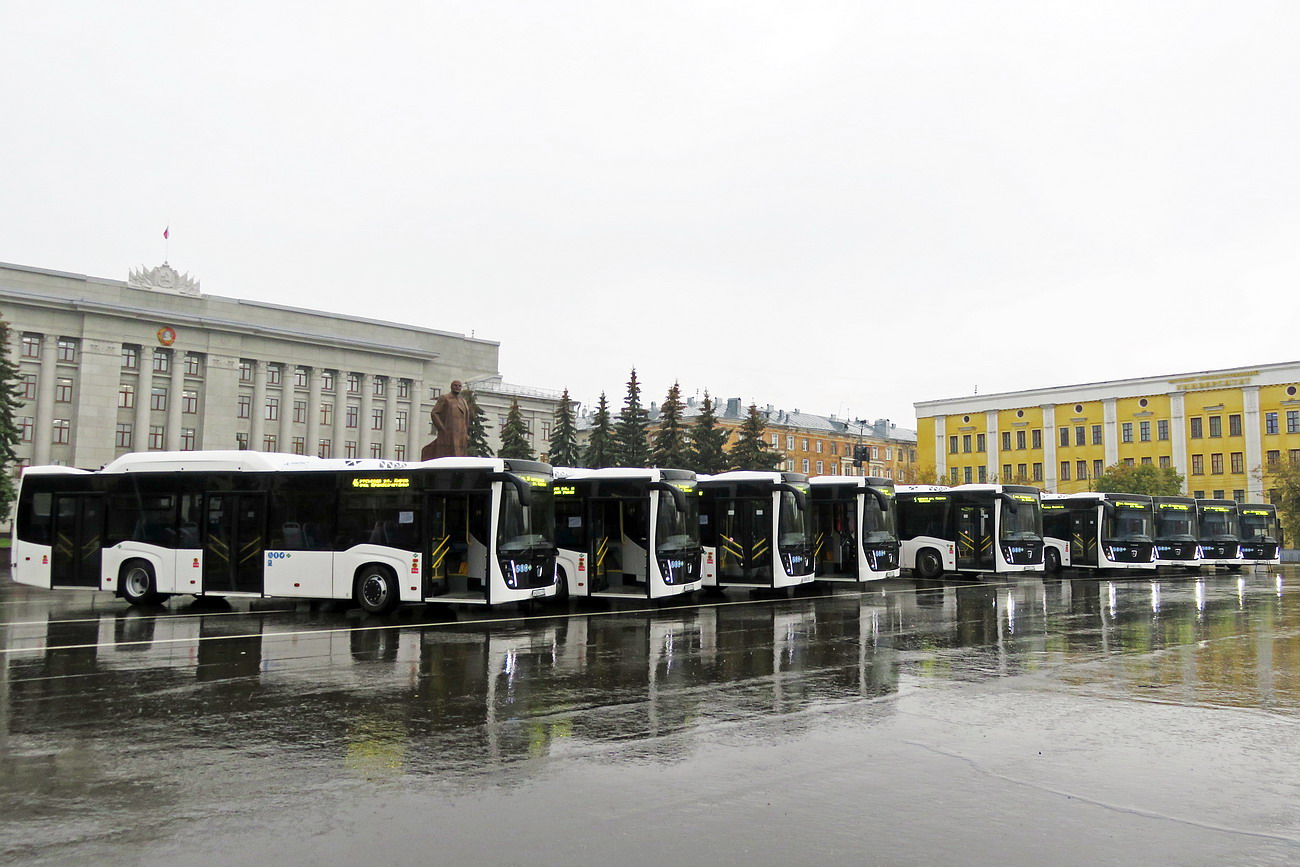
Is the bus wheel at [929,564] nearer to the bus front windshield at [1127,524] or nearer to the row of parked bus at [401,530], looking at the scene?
the row of parked bus at [401,530]

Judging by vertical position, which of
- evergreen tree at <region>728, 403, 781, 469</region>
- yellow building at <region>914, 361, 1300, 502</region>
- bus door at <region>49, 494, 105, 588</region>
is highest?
yellow building at <region>914, 361, 1300, 502</region>

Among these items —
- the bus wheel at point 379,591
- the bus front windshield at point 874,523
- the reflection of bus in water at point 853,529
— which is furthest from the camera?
the bus front windshield at point 874,523

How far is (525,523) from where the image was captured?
58.7 ft

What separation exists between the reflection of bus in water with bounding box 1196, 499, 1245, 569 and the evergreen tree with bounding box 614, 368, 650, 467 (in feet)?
104

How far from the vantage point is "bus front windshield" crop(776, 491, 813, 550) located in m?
22.8

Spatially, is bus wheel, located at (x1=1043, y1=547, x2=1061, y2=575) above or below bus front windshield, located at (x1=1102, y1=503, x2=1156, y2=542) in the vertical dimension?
below

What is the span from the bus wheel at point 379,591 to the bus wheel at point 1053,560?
25676mm

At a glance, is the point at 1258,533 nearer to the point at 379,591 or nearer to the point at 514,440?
the point at 379,591

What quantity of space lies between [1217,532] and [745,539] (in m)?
26.8

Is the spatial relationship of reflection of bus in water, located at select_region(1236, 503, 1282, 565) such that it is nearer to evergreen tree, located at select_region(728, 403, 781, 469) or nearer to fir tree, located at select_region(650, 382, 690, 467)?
evergreen tree, located at select_region(728, 403, 781, 469)

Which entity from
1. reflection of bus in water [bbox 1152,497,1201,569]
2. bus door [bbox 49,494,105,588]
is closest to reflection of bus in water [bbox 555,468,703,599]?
bus door [bbox 49,494,105,588]

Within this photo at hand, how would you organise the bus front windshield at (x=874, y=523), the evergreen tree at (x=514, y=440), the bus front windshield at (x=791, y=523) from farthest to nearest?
the evergreen tree at (x=514, y=440) < the bus front windshield at (x=874, y=523) < the bus front windshield at (x=791, y=523)

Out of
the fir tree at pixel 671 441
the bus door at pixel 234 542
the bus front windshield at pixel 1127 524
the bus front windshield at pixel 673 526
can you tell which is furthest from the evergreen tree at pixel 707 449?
the bus door at pixel 234 542

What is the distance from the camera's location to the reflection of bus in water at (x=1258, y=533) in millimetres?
41406
